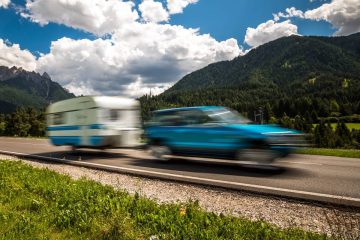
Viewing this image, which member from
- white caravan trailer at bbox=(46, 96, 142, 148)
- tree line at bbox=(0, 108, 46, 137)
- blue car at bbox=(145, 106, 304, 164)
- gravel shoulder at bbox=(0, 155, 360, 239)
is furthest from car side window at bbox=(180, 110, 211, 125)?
tree line at bbox=(0, 108, 46, 137)

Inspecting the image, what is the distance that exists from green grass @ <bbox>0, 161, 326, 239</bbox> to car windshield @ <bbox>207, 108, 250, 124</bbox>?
449cm

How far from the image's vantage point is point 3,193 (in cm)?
667

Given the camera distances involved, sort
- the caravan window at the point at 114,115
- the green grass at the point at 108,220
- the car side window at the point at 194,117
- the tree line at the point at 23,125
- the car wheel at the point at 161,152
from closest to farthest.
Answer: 1. the green grass at the point at 108,220
2. the car side window at the point at 194,117
3. the car wheel at the point at 161,152
4. the caravan window at the point at 114,115
5. the tree line at the point at 23,125

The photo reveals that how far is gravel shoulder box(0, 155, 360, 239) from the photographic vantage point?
14.9 feet

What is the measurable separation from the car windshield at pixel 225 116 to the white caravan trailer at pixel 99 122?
5098mm

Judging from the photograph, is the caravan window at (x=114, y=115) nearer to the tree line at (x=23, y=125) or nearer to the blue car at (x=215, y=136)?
the blue car at (x=215, y=136)

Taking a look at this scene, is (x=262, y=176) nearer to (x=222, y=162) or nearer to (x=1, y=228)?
(x=222, y=162)

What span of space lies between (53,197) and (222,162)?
21.2ft

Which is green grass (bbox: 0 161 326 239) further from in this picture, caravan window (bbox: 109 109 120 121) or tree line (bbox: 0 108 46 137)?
tree line (bbox: 0 108 46 137)

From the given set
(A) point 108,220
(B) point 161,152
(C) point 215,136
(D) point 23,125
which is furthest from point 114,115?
(D) point 23,125

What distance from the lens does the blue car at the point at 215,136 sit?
28.3 ft

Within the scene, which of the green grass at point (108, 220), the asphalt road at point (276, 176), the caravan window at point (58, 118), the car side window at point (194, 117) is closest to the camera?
the green grass at point (108, 220)

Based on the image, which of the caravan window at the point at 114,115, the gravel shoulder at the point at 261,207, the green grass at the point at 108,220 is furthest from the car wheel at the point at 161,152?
the green grass at the point at 108,220

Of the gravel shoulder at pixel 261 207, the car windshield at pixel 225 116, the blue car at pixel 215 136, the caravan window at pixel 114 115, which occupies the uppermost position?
the caravan window at pixel 114 115
